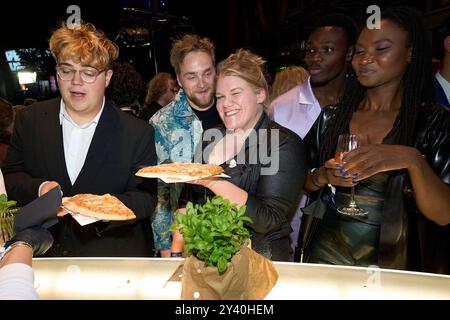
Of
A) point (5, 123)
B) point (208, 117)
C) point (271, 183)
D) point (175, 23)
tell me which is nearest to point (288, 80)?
point (208, 117)

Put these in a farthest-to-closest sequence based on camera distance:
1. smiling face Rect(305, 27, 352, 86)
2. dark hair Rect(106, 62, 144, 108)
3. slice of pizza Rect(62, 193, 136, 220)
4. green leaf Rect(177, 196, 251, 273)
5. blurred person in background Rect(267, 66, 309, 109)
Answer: dark hair Rect(106, 62, 144, 108) → blurred person in background Rect(267, 66, 309, 109) → smiling face Rect(305, 27, 352, 86) → slice of pizza Rect(62, 193, 136, 220) → green leaf Rect(177, 196, 251, 273)

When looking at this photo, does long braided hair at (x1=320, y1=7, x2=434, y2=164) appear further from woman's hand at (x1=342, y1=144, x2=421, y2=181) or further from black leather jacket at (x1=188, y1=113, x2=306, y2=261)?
black leather jacket at (x1=188, y1=113, x2=306, y2=261)

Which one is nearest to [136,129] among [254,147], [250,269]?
[254,147]

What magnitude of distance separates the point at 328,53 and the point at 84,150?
1880 millimetres

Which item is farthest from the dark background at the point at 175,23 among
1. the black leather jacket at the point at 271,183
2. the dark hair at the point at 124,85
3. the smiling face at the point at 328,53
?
the black leather jacket at the point at 271,183

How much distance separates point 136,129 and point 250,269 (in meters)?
1.31

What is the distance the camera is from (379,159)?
1.64 meters

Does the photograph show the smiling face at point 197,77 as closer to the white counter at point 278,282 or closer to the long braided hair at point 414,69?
the long braided hair at point 414,69

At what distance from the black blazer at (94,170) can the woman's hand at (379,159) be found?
3.35ft

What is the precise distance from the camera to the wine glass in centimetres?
178

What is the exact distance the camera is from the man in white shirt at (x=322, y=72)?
314 centimetres

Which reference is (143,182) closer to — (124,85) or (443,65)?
(124,85)

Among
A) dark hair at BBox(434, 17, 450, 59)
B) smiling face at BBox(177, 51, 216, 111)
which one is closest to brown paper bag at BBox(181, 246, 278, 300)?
smiling face at BBox(177, 51, 216, 111)

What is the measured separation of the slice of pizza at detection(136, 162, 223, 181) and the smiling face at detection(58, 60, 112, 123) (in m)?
0.60
